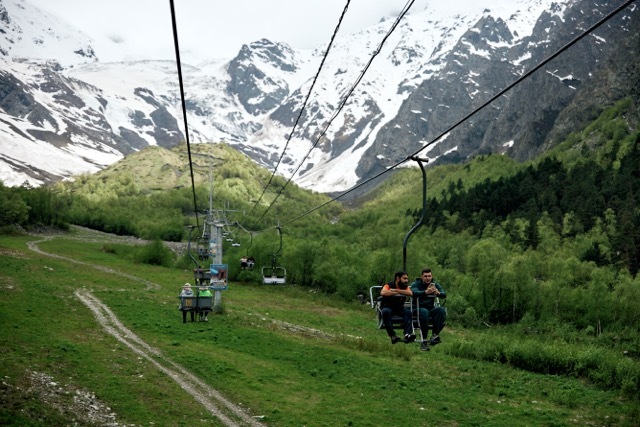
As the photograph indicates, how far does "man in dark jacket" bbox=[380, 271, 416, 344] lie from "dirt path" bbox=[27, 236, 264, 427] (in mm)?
13833

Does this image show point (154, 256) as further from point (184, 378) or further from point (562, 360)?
point (184, 378)

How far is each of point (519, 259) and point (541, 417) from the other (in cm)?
5984

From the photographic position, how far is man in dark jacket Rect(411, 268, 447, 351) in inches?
914

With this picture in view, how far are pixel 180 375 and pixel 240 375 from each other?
473 centimetres

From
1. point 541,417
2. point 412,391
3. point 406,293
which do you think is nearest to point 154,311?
point 412,391

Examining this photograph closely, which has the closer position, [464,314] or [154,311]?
[154,311]

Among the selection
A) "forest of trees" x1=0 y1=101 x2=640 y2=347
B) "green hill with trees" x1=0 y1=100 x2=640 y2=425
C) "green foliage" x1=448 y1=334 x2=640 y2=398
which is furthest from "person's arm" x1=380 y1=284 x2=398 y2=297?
"forest of trees" x1=0 y1=101 x2=640 y2=347

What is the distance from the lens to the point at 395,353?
59906mm

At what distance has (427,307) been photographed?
24.1 meters

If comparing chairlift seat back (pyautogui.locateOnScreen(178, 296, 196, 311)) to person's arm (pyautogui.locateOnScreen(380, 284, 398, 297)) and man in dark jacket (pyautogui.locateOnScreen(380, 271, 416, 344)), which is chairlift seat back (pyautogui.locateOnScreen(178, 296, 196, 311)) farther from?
Answer: person's arm (pyautogui.locateOnScreen(380, 284, 398, 297))

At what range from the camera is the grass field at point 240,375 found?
3369 centimetres

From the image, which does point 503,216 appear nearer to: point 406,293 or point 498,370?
point 498,370

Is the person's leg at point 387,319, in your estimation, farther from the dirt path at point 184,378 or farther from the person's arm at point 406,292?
the dirt path at point 184,378

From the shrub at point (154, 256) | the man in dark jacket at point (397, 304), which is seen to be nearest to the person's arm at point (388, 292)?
the man in dark jacket at point (397, 304)
